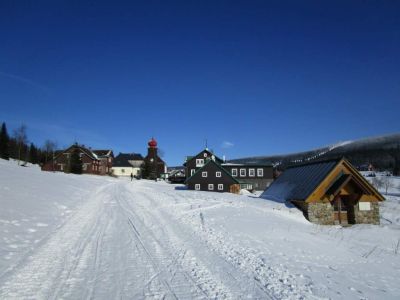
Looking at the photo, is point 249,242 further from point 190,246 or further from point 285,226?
point 285,226

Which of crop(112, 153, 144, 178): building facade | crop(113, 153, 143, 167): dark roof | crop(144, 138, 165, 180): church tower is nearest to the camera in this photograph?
crop(144, 138, 165, 180): church tower

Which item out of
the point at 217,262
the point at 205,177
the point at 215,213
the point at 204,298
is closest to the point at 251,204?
the point at 215,213

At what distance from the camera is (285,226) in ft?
61.7

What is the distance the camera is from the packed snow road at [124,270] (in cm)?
718

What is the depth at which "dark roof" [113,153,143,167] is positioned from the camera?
424 feet

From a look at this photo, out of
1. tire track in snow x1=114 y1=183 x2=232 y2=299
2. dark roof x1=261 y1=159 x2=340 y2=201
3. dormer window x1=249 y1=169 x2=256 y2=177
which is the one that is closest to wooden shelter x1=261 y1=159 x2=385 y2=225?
dark roof x1=261 y1=159 x2=340 y2=201

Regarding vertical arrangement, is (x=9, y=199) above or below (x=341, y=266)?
above

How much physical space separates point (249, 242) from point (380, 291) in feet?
17.2

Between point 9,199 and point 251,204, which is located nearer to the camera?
point 9,199

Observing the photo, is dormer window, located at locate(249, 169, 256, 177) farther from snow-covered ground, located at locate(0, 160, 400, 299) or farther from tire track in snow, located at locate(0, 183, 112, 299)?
tire track in snow, located at locate(0, 183, 112, 299)

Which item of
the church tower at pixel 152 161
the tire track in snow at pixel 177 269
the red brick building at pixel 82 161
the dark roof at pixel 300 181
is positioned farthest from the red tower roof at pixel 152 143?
the tire track in snow at pixel 177 269

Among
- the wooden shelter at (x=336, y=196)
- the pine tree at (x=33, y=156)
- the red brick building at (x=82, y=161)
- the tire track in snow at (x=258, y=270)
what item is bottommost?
the tire track in snow at (x=258, y=270)

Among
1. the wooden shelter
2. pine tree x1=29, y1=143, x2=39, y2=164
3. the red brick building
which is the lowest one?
the wooden shelter

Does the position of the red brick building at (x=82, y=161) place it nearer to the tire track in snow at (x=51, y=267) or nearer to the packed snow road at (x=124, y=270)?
the tire track in snow at (x=51, y=267)
